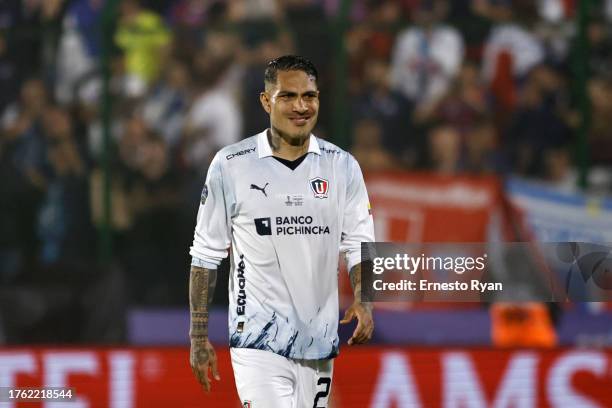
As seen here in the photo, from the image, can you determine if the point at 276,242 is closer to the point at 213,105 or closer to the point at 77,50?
the point at 213,105

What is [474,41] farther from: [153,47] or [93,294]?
[93,294]

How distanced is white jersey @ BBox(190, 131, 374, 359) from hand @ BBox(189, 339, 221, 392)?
11 cm

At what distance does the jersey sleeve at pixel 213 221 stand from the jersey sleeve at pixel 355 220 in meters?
0.49

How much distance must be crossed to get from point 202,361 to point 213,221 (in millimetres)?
558

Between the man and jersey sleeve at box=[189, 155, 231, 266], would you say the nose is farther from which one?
jersey sleeve at box=[189, 155, 231, 266]

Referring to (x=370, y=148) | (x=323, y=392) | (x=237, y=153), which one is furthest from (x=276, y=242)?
(x=370, y=148)

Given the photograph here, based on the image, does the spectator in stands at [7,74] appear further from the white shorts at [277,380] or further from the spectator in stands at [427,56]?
the white shorts at [277,380]

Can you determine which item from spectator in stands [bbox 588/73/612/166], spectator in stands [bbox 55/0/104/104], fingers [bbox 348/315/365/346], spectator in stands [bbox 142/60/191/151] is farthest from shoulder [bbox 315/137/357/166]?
spectator in stands [bbox 55/0/104/104]

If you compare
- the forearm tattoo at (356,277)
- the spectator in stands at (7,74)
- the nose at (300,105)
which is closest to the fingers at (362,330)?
the forearm tattoo at (356,277)

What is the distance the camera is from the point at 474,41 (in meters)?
8.93

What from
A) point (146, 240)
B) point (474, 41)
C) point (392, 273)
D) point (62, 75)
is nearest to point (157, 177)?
point (146, 240)

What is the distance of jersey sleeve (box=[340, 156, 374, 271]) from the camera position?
4887 mm

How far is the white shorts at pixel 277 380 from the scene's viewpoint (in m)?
4.71

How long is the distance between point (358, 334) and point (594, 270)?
142cm
